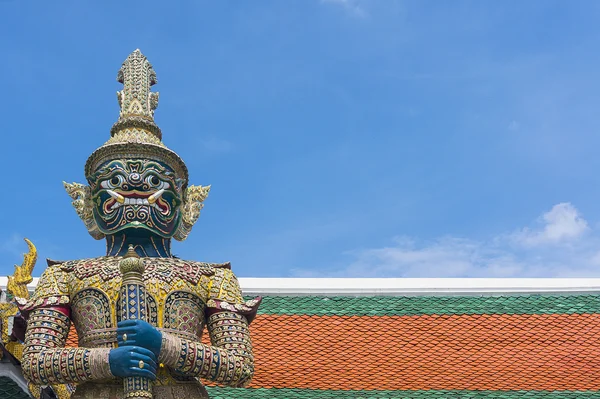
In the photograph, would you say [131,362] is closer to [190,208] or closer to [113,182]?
[113,182]

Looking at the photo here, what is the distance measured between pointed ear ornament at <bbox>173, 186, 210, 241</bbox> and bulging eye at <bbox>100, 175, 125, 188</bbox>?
→ 0.56 m

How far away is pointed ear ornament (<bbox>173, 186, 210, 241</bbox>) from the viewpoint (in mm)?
7230

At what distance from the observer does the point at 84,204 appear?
7293 mm

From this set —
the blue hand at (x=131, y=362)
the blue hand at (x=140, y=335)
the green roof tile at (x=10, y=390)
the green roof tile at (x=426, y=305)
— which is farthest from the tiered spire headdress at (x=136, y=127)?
the green roof tile at (x=426, y=305)

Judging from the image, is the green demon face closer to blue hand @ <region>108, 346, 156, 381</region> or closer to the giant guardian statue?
the giant guardian statue

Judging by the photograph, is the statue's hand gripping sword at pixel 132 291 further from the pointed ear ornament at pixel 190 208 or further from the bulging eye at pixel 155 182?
the pointed ear ornament at pixel 190 208

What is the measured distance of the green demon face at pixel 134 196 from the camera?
6.84 m

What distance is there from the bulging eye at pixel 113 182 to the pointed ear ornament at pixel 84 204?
293mm

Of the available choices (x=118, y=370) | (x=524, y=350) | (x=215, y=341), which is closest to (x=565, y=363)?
(x=524, y=350)

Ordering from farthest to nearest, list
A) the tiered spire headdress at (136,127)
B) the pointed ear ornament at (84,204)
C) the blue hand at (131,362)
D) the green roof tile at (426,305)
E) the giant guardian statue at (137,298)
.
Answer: the green roof tile at (426,305) → the pointed ear ornament at (84,204) → the tiered spire headdress at (136,127) → the giant guardian statue at (137,298) → the blue hand at (131,362)

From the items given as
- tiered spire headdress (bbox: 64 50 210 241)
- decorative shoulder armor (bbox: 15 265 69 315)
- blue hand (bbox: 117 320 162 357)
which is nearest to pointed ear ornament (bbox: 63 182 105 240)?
tiered spire headdress (bbox: 64 50 210 241)

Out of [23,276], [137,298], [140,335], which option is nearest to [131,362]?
[140,335]

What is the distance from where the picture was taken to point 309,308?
407 inches

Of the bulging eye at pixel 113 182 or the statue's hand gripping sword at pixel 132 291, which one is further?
the bulging eye at pixel 113 182
